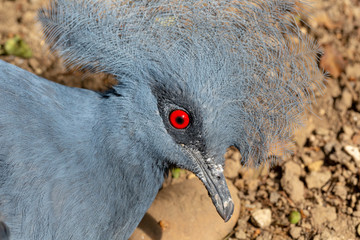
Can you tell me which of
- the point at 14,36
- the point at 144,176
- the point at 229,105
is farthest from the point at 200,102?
the point at 14,36

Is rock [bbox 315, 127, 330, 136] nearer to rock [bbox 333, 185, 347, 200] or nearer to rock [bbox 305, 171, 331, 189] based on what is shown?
rock [bbox 305, 171, 331, 189]

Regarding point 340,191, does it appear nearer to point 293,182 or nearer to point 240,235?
point 293,182

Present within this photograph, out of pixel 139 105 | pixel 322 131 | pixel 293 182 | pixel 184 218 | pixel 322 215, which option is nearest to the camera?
pixel 139 105

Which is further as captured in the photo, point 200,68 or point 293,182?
point 293,182

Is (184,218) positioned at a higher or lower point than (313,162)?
higher

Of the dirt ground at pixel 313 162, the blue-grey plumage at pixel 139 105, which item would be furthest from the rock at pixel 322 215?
the blue-grey plumage at pixel 139 105

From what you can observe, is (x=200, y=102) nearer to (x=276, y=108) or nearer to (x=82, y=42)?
(x=276, y=108)

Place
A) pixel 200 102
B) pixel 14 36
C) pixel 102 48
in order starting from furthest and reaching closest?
pixel 14 36, pixel 102 48, pixel 200 102

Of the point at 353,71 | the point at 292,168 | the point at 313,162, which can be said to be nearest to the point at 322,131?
the point at 313,162
